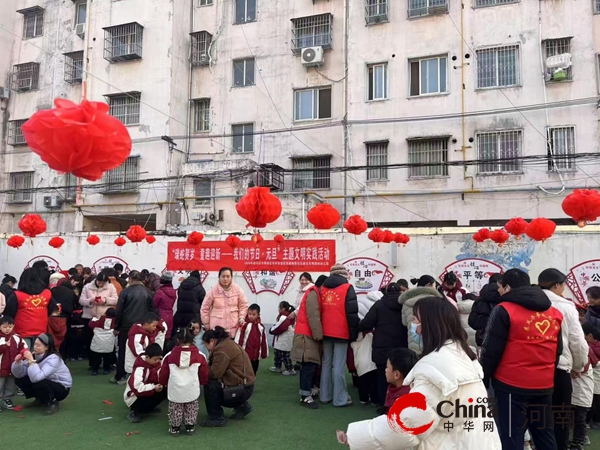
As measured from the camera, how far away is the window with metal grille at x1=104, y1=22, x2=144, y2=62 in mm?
18453

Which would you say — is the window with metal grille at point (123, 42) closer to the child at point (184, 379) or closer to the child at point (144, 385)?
the child at point (144, 385)

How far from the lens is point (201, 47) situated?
747 inches

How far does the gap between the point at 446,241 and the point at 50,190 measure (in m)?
16.6

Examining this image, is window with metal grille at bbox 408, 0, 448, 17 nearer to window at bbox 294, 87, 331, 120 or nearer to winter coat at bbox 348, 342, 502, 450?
window at bbox 294, 87, 331, 120

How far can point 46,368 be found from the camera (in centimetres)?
543

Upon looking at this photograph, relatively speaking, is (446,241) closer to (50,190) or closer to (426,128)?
(426,128)

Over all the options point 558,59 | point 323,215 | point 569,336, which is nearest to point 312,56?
point 558,59

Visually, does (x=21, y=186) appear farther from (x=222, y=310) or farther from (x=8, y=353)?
(x=222, y=310)

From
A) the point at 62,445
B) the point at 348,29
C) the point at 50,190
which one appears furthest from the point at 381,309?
the point at 50,190

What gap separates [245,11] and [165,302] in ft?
48.0

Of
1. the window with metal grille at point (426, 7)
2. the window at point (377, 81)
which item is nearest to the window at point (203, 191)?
the window at point (377, 81)

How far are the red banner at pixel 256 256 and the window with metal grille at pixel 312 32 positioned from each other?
9.04 meters

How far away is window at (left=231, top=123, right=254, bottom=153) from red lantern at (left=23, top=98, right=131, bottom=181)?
15335mm

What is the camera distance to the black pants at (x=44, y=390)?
17.7 feet
